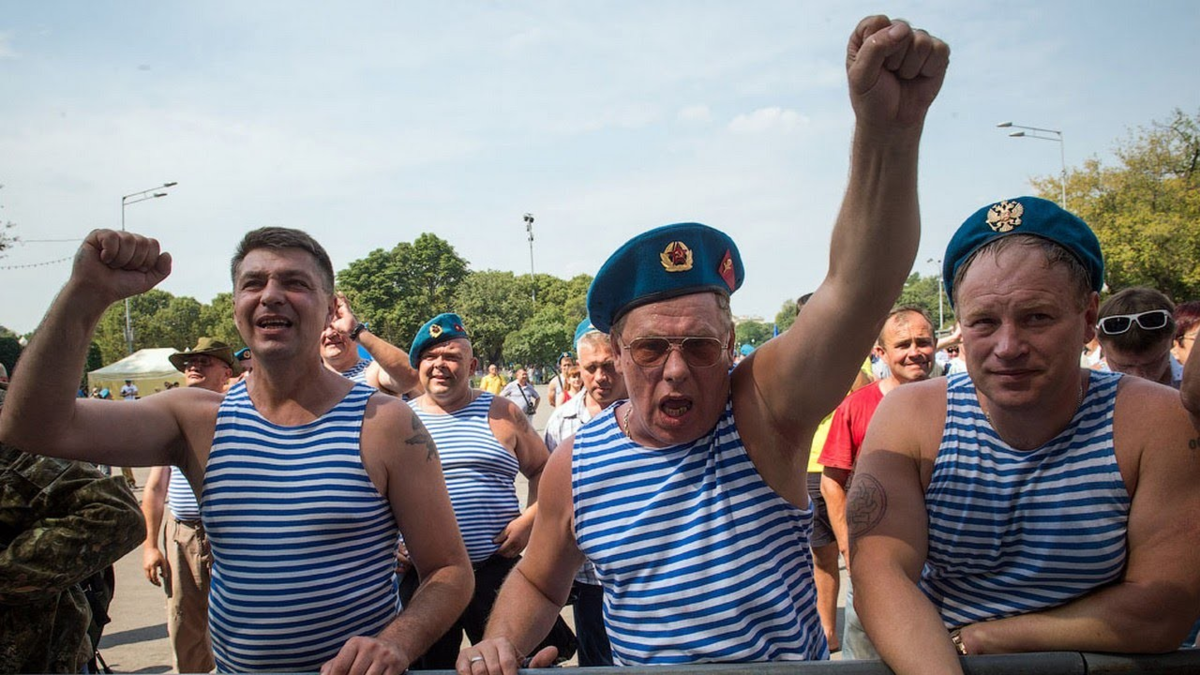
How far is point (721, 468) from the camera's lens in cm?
182

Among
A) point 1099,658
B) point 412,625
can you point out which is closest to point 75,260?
point 412,625

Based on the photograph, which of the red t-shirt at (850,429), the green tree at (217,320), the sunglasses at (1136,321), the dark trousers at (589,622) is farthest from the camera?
the green tree at (217,320)

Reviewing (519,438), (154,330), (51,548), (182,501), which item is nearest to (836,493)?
(519,438)

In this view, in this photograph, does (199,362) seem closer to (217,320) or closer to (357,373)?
(357,373)

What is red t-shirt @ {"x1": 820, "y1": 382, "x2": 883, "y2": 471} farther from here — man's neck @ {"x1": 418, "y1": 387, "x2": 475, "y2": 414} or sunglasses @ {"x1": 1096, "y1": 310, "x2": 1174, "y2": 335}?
man's neck @ {"x1": 418, "y1": 387, "x2": 475, "y2": 414}

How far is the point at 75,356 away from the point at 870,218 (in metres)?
1.98

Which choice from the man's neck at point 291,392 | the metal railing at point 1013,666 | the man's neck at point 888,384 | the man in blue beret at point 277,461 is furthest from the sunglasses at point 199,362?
the metal railing at point 1013,666

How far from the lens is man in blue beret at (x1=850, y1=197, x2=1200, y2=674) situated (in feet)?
5.42

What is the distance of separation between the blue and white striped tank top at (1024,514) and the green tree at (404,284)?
2703 inches

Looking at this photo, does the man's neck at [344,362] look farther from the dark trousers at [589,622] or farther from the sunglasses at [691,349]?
the sunglasses at [691,349]

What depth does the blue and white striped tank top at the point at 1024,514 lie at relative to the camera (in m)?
1.68

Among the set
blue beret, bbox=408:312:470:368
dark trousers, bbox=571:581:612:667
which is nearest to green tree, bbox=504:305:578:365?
blue beret, bbox=408:312:470:368

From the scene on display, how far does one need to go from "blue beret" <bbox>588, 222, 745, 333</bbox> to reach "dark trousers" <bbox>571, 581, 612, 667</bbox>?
2.31m

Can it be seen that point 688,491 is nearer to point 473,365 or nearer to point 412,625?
point 412,625
